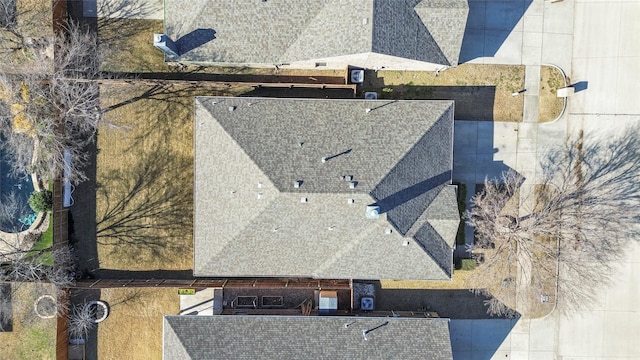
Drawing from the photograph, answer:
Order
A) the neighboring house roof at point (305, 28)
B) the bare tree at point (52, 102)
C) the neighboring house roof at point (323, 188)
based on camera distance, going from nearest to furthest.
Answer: the neighboring house roof at point (323, 188), the neighboring house roof at point (305, 28), the bare tree at point (52, 102)

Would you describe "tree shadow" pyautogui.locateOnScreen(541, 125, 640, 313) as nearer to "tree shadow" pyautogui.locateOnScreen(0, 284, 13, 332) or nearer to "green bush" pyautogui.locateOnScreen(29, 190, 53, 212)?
"green bush" pyautogui.locateOnScreen(29, 190, 53, 212)

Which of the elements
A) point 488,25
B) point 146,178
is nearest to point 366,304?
point 146,178

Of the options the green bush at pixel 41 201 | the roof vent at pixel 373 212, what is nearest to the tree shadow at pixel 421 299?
the roof vent at pixel 373 212

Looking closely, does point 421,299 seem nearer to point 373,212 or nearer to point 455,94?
point 373,212

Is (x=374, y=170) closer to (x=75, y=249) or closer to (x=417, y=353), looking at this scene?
(x=417, y=353)

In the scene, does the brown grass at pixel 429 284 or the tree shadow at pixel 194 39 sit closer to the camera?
the tree shadow at pixel 194 39

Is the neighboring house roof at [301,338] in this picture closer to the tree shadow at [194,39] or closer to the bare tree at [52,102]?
the bare tree at [52,102]
